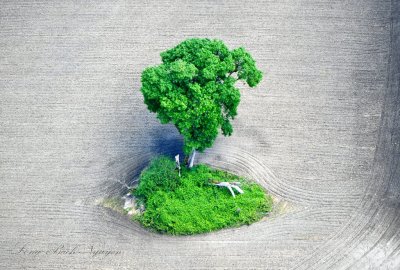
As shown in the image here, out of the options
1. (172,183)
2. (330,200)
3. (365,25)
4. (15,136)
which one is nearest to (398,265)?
(330,200)

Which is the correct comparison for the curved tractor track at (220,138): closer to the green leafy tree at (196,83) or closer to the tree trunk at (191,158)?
the tree trunk at (191,158)

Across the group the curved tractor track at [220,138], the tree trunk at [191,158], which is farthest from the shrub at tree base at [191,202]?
the curved tractor track at [220,138]

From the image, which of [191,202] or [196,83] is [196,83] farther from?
[191,202]

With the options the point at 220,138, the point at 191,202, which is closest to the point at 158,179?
the point at 191,202

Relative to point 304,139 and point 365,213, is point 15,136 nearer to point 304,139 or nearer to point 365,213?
point 304,139

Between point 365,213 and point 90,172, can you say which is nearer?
point 365,213

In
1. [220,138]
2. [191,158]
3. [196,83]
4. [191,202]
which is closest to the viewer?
[196,83]

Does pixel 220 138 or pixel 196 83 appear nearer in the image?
pixel 196 83
